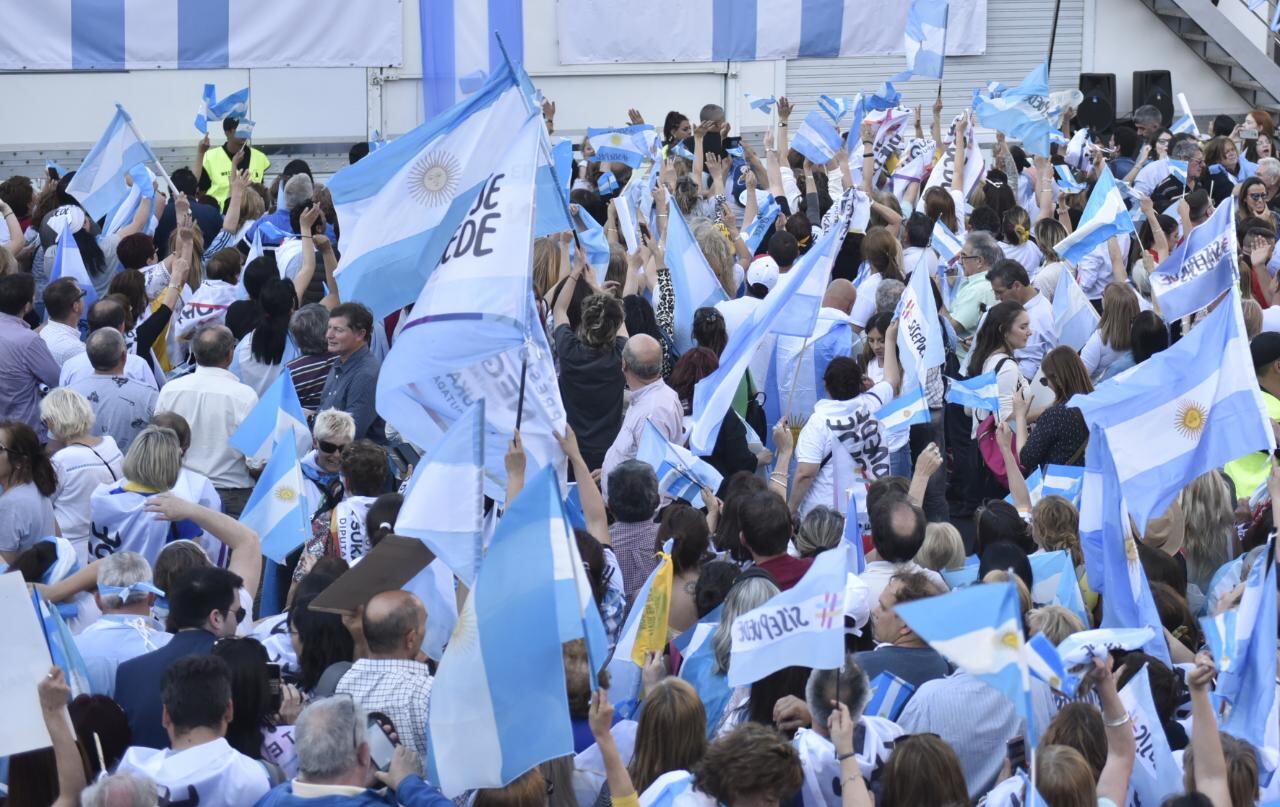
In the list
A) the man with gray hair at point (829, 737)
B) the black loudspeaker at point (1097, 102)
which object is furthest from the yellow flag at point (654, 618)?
the black loudspeaker at point (1097, 102)

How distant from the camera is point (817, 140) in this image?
12492mm

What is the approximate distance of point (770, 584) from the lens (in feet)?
17.4

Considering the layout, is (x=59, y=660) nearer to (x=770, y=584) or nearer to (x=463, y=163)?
(x=770, y=584)

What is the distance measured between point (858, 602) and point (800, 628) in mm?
Result: 993

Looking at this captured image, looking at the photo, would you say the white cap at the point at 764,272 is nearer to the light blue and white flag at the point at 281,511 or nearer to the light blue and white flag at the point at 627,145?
the light blue and white flag at the point at 627,145

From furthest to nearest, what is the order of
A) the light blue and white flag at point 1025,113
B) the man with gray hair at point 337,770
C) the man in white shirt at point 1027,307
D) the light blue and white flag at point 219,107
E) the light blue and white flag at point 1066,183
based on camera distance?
the light blue and white flag at point 219,107 → the light blue and white flag at point 1066,183 → the light blue and white flag at point 1025,113 → the man in white shirt at point 1027,307 → the man with gray hair at point 337,770

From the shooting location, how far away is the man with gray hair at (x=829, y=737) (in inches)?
174

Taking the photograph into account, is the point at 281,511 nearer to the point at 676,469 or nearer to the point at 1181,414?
the point at 676,469

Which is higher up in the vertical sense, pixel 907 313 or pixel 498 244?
pixel 498 244

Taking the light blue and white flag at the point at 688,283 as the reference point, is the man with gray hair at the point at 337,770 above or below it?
below

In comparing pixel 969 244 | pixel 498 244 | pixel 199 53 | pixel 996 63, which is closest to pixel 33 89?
pixel 199 53

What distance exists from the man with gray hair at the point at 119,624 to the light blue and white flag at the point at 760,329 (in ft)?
8.67

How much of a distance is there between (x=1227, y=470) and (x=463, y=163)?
3.49 m

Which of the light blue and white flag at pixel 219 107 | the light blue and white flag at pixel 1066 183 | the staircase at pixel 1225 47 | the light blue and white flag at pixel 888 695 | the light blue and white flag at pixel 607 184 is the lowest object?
the light blue and white flag at pixel 888 695
